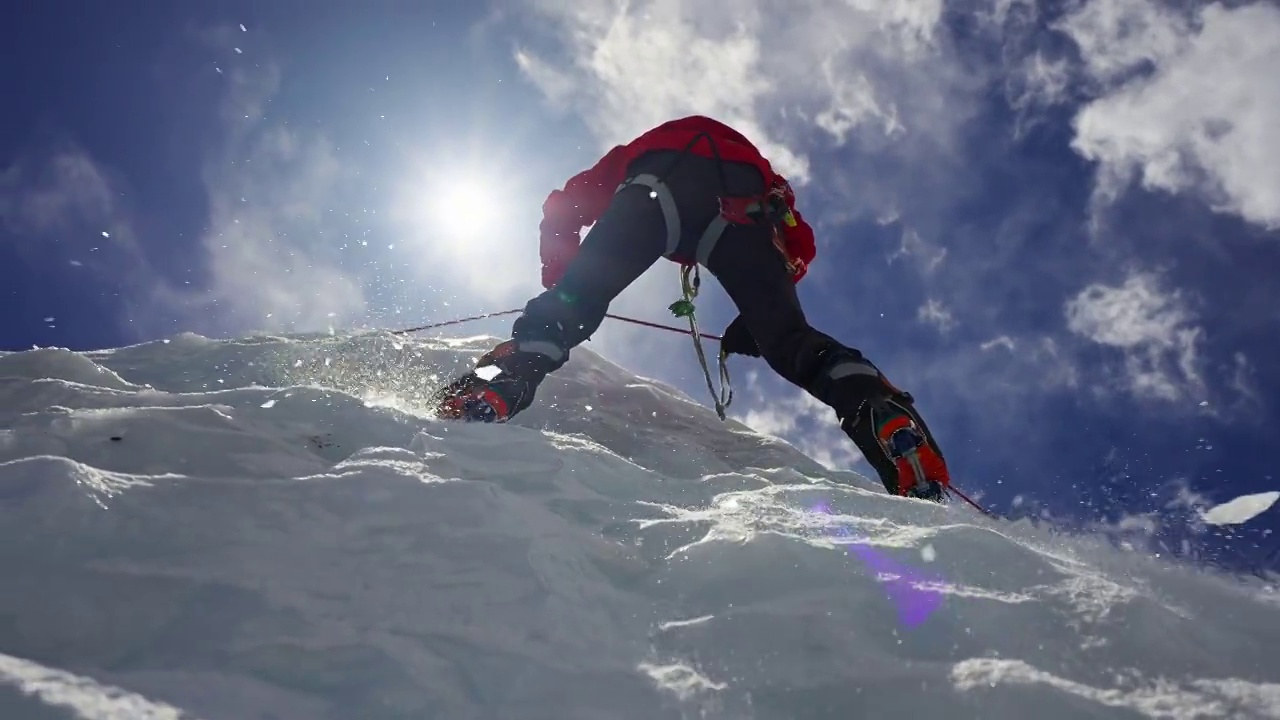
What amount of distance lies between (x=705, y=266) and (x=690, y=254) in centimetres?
13

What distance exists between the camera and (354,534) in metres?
1.95

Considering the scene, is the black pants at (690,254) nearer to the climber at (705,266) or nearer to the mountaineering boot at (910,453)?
the climber at (705,266)

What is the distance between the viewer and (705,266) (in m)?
4.72

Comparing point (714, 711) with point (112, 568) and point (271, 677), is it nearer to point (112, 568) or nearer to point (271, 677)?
point (271, 677)


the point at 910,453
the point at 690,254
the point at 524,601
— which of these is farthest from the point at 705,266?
the point at 524,601

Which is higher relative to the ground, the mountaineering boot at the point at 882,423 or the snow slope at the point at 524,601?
the mountaineering boot at the point at 882,423

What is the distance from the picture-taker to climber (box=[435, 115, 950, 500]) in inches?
139

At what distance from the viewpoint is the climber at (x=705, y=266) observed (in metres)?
3.52

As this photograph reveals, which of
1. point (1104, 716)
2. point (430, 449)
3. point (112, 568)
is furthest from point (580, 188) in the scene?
point (1104, 716)

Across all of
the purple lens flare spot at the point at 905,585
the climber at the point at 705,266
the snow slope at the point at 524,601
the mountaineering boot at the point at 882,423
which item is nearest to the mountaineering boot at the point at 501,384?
the climber at the point at 705,266

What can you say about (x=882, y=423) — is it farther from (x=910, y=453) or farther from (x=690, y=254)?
(x=690, y=254)

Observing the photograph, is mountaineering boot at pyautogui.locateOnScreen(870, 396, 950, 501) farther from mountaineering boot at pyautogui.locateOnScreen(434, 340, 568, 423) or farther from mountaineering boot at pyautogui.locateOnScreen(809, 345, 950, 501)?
mountaineering boot at pyautogui.locateOnScreen(434, 340, 568, 423)

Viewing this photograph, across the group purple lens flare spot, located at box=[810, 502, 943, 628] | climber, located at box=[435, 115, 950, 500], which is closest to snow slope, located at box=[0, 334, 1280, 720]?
purple lens flare spot, located at box=[810, 502, 943, 628]

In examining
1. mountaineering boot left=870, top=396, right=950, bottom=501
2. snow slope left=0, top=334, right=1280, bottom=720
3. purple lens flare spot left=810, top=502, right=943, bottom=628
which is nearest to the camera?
snow slope left=0, top=334, right=1280, bottom=720
